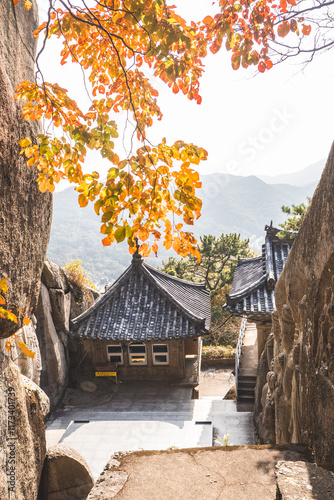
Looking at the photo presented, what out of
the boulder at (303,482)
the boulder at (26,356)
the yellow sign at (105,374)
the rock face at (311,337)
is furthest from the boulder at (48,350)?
the boulder at (303,482)

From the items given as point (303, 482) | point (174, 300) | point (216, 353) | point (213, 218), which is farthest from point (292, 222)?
point (213, 218)

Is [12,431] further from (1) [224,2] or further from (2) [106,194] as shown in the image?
(1) [224,2]

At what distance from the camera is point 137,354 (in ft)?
43.4

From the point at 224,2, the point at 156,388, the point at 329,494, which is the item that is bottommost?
the point at 156,388

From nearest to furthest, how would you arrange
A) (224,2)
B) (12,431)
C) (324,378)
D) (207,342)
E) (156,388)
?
(324,378)
(224,2)
(12,431)
(156,388)
(207,342)

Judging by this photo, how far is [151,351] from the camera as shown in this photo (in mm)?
13203

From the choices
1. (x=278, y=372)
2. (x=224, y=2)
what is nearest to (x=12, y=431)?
(x=278, y=372)

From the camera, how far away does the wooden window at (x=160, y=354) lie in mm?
13125

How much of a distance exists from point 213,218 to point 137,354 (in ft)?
474

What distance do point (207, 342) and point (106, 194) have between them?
17626 millimetres

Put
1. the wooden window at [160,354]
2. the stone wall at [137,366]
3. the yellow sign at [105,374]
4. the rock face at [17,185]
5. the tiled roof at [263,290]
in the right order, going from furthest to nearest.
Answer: the wooden window at [160,354] < the stone wall at [137,366] < the yellow sign at [105,374] < the tiled roof at [263,290] < the rock face at [17,185]

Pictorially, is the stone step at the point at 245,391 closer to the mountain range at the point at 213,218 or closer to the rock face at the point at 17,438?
the rock face at the point at 17,438

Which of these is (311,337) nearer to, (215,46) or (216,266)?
(215,46)

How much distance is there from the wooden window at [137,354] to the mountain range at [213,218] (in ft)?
348
